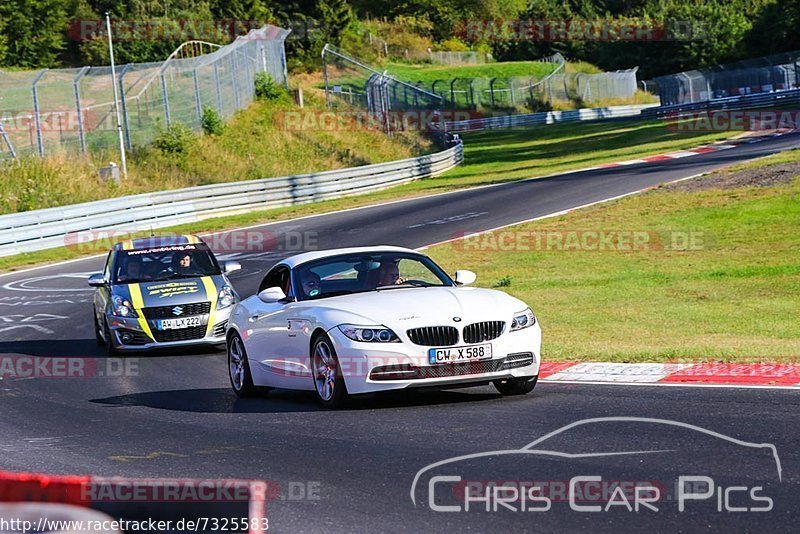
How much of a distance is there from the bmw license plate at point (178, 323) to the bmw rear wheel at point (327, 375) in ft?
18.6

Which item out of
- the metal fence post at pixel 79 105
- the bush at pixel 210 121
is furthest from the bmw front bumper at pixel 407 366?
the bush at pixel 210 121

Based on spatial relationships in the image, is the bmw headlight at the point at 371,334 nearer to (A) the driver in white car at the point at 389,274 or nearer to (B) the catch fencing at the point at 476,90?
(A) the driver in white car at the point at 389,274

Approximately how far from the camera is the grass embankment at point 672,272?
1415 cm

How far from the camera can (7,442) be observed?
981 centimetres

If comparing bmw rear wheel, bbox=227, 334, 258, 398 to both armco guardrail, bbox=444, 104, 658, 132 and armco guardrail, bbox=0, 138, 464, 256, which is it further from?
armco guardrail, bbox=444, 104, 658, 132

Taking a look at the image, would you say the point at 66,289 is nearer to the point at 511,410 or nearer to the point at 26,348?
the point at 26,348

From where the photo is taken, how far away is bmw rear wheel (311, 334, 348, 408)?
10.4m

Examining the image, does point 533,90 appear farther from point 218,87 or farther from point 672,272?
point 672,272

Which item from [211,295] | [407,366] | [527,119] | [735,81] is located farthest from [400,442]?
[527,119]

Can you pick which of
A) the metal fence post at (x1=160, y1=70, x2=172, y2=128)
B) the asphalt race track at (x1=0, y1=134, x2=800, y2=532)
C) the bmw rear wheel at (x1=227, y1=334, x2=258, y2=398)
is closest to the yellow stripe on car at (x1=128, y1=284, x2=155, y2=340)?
the asphalt race track at (x1=0, y1=134, x2=800, y2=532)

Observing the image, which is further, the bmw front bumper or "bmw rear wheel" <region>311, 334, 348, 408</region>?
"bmw rear wheel" <region>311, 334, 348, 408</region>

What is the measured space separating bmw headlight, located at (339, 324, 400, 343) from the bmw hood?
51 mm

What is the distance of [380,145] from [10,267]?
27243 mm

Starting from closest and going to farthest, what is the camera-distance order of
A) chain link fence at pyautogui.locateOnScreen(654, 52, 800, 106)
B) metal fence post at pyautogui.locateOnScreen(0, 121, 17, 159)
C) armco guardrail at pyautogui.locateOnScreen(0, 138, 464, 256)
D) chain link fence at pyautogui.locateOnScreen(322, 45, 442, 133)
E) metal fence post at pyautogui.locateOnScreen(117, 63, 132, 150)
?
armco guardrail at pyautogui.locateOnScreen(0, 138, 464, 256), metal fence post at pyautogui.locateOnScreen(0, 121, 17, 159), metal fence post at pyautogui.locateOnScreen(117, 63, 132, 150), chain link fence at pyautogui.locateOnScreen(322, 45, 442, 133), chain link fence at pyautogui.locateOnScreen(654, 52, 800, 106)
